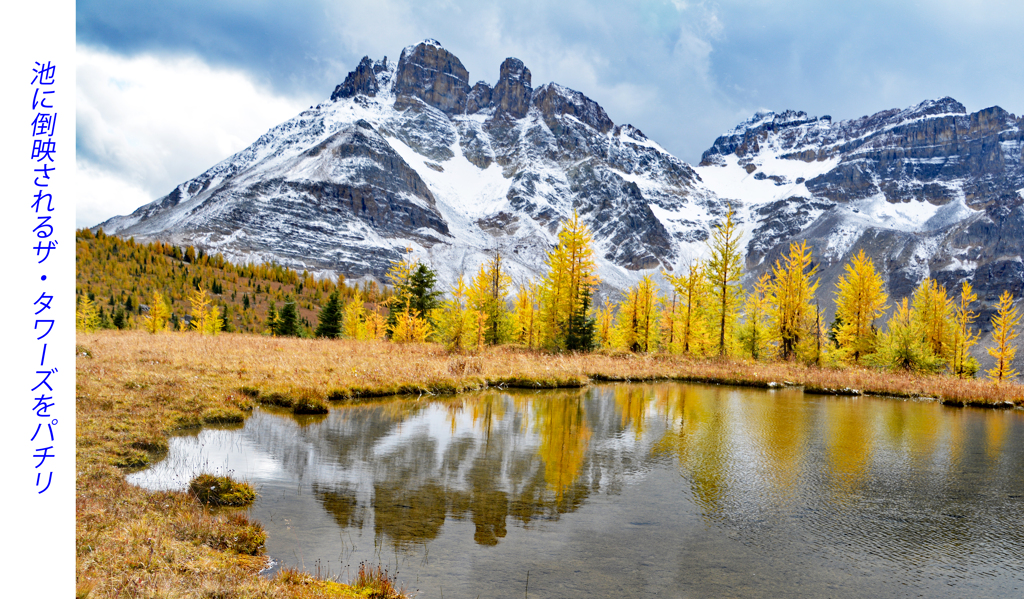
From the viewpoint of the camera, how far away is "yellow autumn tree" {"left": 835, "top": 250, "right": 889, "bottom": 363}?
1484 inches

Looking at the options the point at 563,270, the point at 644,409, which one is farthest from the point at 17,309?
the point at 563,270

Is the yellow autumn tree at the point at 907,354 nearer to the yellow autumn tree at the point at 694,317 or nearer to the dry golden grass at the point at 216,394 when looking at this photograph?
the dry golden grass at the point at 216,394

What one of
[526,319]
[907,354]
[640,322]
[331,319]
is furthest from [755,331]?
[331,319]

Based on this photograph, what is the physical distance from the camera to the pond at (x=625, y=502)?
567 centimetres

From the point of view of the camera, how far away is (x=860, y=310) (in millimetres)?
38562

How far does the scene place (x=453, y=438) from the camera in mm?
11891

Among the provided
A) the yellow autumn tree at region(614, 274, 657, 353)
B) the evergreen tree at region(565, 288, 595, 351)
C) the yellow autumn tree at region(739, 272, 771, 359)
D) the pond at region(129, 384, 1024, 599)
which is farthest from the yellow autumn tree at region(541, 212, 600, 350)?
the pond at region(129, 384, 1024, 599)

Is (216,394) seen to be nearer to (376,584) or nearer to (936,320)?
(376,584)

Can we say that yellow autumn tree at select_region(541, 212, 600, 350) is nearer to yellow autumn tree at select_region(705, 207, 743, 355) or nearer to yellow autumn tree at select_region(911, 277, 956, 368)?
yellow autumn tree at select_region(705, 207, 743, 355)

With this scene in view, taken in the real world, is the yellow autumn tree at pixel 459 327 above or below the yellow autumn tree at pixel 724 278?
below

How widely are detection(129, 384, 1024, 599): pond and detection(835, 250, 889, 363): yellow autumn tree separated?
Answer: 25.9 metres

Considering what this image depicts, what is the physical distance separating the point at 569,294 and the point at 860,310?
73.3 ft

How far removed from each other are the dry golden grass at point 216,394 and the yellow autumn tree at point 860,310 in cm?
871

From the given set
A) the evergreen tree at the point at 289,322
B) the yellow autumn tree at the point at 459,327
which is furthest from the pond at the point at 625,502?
the evergreen tree at the point at 289,322
